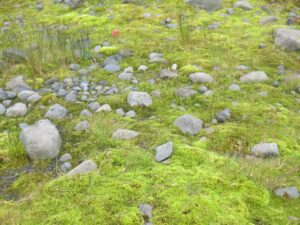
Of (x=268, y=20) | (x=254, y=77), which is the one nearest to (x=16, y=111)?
(x=254, y=77)

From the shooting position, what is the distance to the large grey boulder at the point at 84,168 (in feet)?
14.1

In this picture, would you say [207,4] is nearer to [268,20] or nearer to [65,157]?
[268,20]

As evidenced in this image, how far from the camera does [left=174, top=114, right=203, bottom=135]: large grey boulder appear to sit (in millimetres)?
5170

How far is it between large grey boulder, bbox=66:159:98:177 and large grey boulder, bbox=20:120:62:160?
0.53 metres

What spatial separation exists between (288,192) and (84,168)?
2.04 metres

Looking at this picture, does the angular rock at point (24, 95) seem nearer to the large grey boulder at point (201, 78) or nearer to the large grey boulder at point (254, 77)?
the large grey boulder at point (201, 78)

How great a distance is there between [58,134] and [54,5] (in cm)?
624

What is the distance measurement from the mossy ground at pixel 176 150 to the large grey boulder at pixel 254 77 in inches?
5.8

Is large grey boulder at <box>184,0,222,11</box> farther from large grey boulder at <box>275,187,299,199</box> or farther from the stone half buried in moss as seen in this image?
large grey boulder at <box>275,187,299,199</box>

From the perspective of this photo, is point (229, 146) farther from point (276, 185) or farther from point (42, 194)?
point (42, 194)

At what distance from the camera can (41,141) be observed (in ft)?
15.5

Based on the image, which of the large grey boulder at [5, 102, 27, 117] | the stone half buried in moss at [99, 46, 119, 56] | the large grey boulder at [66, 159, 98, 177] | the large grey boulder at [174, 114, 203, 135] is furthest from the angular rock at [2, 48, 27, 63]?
the large grey boulder at [66, 159, 98, 177]

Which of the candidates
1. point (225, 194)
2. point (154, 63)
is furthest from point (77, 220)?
point (154, 63)

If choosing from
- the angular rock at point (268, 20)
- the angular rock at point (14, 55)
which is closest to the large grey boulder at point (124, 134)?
the angular rock at point (14, 55)
